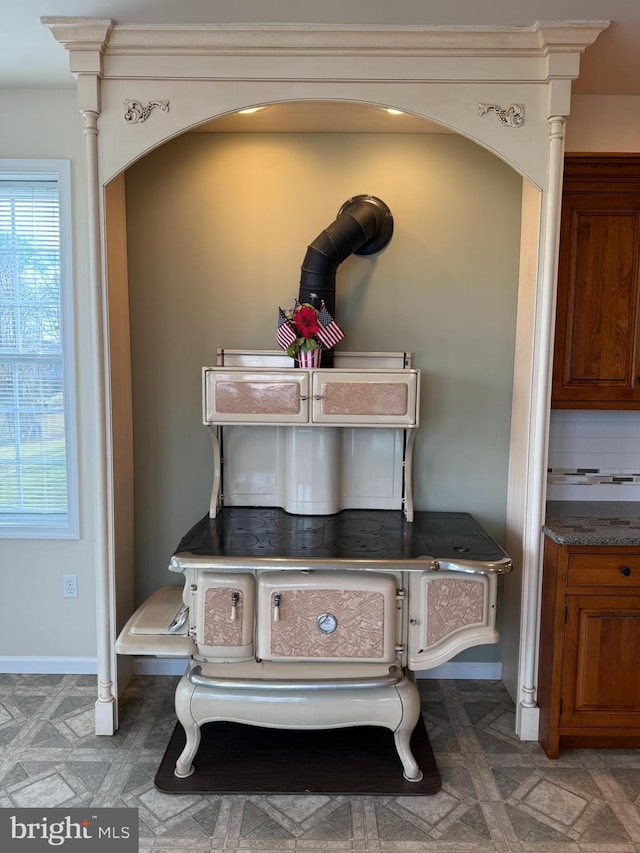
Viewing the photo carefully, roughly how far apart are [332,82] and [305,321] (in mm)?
842

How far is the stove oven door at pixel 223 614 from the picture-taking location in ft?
6.53

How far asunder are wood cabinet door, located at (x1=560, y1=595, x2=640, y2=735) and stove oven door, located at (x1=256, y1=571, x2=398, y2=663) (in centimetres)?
70

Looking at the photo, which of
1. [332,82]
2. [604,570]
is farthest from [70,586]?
[332,82]

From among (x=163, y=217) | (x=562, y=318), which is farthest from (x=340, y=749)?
(x=163, y=217)

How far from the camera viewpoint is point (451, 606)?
2039 millimetres

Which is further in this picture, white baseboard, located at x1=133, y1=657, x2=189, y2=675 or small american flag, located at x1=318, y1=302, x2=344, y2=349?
white baseboard, located at x1=133, y1=657, x2=189, y2=675

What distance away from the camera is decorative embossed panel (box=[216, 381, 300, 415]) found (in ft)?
7.47

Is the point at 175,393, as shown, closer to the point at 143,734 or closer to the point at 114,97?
the point at 114,97

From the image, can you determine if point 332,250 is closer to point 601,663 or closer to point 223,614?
point 223,614

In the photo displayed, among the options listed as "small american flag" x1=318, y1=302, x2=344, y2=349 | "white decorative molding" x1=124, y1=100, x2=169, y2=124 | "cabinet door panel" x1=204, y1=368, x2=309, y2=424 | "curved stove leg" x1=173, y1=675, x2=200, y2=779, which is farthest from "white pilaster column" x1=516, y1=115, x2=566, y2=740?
"white decorative molding" x1=124, y1=100, x2=169, y2=124

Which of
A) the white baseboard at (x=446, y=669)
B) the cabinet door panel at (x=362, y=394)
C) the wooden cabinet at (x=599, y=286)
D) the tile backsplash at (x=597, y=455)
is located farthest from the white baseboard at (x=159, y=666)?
the wooden cabinet at (x=599, y=286)

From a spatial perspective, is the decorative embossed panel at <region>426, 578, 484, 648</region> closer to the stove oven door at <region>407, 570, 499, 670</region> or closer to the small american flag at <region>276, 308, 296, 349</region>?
the stove oven door at <region>407, 570, 499, 670</region>

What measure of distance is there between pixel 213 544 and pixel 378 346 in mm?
1160

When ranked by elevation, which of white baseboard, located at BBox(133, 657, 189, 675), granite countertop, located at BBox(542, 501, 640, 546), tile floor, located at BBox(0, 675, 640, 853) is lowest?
tile floor, located at BBox(0, 675, 640, 853)
